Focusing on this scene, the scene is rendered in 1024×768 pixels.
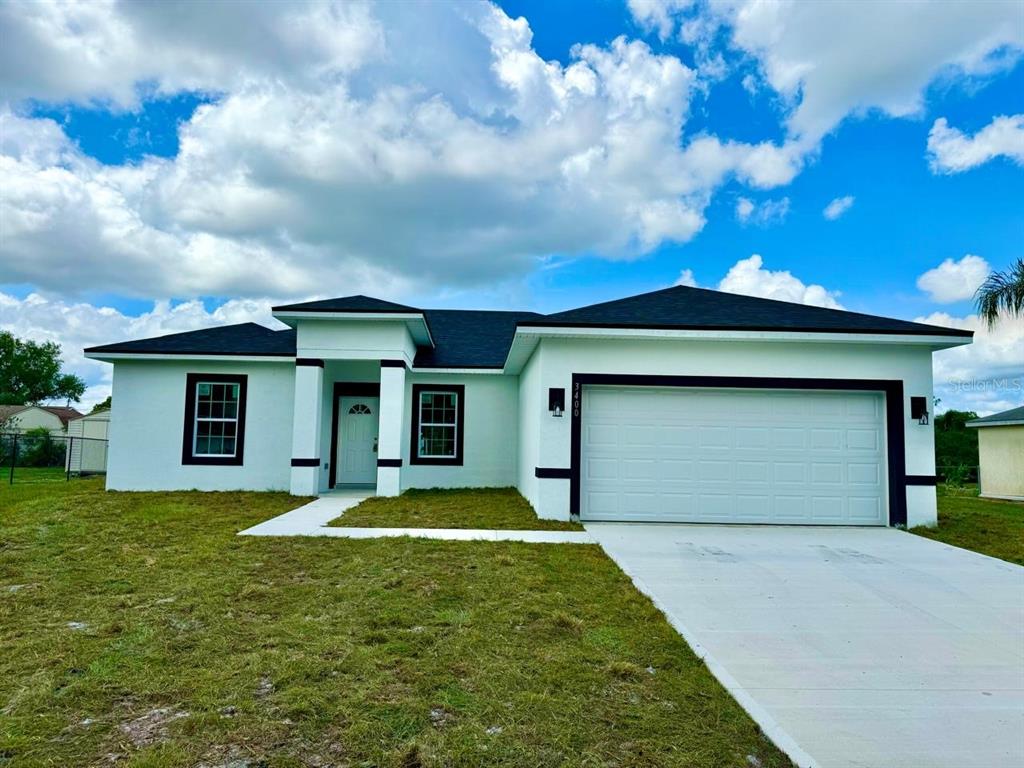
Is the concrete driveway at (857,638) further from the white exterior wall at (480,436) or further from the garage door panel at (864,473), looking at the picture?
the white exterior wall at (480,436)

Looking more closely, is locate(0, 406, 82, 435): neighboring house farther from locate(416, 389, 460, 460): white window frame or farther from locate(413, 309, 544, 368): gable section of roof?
locate(416, 389, 460, 460): white window frame

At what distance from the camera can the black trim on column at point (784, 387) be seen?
961 cm

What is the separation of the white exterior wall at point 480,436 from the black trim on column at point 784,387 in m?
5.07

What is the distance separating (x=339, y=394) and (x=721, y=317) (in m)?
9.37

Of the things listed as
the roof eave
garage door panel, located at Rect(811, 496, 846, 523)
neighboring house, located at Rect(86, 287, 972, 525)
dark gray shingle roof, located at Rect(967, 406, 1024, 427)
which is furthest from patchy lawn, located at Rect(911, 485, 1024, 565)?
the roof eave

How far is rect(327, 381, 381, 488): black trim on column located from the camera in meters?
14.8

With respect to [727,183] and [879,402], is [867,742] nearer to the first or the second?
[879,402]

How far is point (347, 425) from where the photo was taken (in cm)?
1496

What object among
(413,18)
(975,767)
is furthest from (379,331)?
(975,767)

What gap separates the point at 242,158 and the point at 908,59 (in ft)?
43.9

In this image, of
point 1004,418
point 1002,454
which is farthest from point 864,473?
point 1002,454

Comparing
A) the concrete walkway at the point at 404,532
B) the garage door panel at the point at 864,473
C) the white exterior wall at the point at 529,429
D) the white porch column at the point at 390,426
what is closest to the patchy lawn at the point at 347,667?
the concrete walkway at the point at 404,532

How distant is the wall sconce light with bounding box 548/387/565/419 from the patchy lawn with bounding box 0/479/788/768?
339cm

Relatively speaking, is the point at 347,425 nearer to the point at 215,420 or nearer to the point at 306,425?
the point at 306,425
